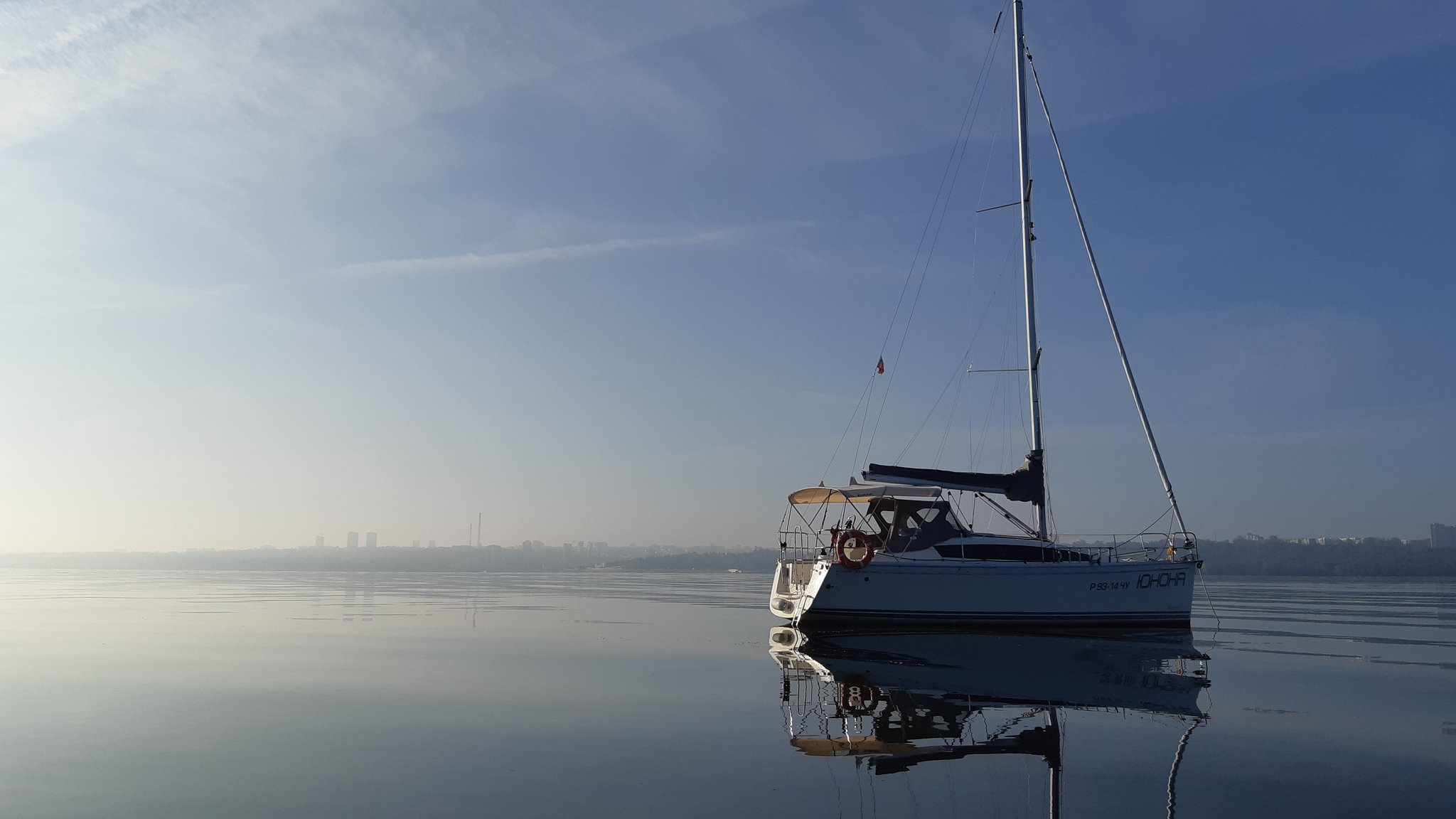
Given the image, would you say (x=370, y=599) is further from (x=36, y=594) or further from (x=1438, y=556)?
(x=1438, y=556)

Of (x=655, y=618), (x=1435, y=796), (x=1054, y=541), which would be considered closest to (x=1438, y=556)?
(x=1054, y=541)

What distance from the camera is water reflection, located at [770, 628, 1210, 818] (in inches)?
316

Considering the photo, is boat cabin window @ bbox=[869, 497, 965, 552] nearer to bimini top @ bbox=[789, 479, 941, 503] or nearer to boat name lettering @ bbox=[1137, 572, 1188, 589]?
bimini top @ bbox=[789, 479, 941, 503]

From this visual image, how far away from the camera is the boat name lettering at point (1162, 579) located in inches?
877

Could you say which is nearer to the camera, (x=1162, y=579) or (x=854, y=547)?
(x=854, y=547)

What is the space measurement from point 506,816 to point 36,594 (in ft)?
163

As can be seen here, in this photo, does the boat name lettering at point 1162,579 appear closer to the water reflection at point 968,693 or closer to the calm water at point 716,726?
the calm water at point 716,726

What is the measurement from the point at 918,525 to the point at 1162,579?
21.1ft

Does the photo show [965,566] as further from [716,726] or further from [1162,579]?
[716,726]

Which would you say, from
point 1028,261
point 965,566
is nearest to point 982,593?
point 965,566

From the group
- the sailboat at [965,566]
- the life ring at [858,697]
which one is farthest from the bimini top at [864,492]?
the life ring at [858,697]

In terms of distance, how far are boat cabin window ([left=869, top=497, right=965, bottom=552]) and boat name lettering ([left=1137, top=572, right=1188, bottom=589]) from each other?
477 cm

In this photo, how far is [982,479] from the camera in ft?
78.1

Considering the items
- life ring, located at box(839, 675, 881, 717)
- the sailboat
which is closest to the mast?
the sailboat
